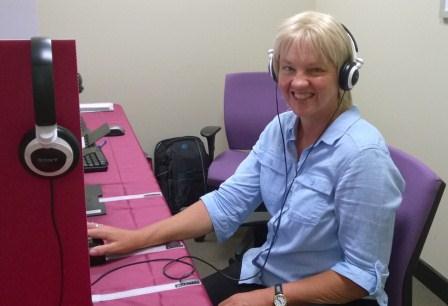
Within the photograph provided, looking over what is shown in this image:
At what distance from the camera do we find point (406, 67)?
7.26ft

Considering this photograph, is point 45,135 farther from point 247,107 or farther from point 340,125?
point 247,107

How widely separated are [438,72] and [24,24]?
1649mm

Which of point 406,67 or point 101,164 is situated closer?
point 101,164

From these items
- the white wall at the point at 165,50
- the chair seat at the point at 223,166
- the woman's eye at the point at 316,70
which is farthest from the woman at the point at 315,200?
the white wall at the point at 165,50

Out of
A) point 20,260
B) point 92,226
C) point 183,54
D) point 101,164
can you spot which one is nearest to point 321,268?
point 92,226

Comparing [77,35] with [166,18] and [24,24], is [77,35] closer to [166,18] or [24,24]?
[166,18]

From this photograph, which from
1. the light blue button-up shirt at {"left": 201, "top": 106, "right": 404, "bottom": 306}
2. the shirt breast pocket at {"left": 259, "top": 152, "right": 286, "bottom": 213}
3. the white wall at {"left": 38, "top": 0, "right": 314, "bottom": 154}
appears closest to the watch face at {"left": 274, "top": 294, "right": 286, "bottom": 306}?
the light blue button-up shirt at {"left": 201, "top": 106, "right": 404, "bottom": 306}

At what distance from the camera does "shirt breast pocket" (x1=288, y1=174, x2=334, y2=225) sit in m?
1.09

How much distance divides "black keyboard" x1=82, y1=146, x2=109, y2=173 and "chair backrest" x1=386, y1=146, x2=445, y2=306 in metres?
0.95

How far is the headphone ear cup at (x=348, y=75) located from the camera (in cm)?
108

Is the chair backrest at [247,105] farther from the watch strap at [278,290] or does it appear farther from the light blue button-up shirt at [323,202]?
the watch strap at [278,290]

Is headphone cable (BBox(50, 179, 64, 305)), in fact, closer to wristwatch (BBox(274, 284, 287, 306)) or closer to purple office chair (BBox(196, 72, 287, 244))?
wristwatch (BBox(274, 284, 287, 306))

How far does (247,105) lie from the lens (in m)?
2.62

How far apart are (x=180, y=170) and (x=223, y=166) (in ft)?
1.76
